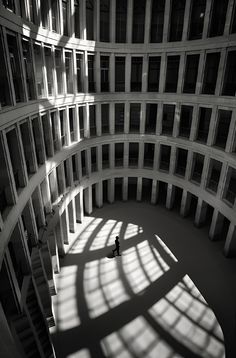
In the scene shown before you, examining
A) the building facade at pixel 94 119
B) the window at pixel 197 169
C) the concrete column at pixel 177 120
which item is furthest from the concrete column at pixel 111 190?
the window at pixel 197 169

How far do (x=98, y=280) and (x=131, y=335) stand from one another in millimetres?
4895

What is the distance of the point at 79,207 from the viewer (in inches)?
1008

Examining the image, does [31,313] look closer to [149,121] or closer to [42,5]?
[42,5]

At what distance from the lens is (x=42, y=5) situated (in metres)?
16.4

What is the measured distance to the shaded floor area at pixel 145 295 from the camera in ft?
49.0

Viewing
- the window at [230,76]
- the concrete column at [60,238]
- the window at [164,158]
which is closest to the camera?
the concrete column at [60,238]

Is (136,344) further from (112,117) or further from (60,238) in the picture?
(112,117)

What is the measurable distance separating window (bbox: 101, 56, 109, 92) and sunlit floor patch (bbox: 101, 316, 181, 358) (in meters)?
21.0

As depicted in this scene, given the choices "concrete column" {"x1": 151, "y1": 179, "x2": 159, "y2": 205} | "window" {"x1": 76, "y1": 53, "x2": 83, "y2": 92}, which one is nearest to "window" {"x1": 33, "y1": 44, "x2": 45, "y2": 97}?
"window" {"x1": 76, "y1": 53, "x2": 83, "y2": 92}

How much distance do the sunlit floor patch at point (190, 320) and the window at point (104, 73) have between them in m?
19.4

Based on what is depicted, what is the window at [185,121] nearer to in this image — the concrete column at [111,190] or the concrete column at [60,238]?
the concrete column at [111,190]

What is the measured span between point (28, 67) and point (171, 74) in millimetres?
16355

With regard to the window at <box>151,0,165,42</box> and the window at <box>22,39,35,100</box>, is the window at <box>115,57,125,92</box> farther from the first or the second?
the window at <box>22,39,35,100</box>

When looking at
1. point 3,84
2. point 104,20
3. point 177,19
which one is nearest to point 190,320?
point 3,84
